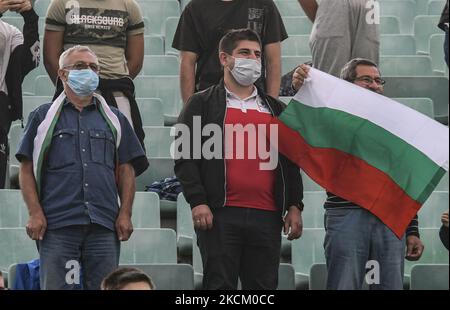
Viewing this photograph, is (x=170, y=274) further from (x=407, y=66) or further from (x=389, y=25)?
(x=389, y=25)

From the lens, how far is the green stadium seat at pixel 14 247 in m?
9.18

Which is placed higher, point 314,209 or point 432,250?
point 314,209

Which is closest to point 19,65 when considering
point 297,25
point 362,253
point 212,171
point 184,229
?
point 184,229

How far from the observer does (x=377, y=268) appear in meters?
8.24

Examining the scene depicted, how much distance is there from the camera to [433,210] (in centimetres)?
973

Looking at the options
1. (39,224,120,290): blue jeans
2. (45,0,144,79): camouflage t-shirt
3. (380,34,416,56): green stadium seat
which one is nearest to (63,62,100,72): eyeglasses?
(45,0,144,79): camouflage t-shirt

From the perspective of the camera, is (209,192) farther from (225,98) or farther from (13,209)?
(13,209)

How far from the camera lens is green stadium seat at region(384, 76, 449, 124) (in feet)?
37.3

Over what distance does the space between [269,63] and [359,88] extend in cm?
98

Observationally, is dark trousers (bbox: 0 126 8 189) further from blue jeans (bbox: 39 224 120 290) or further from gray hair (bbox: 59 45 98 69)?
blue jeans (bbox: 39 224 120 290)

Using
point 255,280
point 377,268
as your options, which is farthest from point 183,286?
point 377,268

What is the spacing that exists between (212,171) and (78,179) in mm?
689

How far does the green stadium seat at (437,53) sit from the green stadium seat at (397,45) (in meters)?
0.18

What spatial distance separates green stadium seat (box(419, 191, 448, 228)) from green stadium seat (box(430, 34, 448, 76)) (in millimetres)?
2333
